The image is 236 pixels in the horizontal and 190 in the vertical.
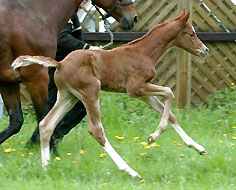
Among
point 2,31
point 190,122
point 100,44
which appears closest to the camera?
point 2,31

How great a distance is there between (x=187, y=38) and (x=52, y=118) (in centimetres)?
162


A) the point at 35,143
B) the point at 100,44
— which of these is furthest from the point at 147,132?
the point at 100,44

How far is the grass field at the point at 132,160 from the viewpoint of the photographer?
16.5ft

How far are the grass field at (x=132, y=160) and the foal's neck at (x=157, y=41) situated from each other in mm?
952

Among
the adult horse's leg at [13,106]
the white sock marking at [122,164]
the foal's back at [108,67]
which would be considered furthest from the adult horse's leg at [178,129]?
the adult horse's leg at [13,106]

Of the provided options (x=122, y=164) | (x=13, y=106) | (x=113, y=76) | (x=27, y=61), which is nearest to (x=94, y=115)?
(x=113, y=76)

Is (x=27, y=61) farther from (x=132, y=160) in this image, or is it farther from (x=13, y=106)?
(x=132, y=160)

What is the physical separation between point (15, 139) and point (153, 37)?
217 centimetres

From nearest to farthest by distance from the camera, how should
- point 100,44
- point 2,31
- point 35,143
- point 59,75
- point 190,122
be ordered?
point 59,75 → point 2,31 → point 35,143 → point 190,122 → point 100,44

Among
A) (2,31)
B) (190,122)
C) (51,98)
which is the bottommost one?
(190,122)

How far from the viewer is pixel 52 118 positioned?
5766 millimetres

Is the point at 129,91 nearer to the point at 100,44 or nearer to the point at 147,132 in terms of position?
the point at 147,132

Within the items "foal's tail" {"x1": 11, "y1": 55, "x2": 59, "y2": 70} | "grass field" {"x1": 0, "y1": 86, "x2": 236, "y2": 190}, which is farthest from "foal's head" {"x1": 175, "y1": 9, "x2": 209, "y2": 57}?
"foal's tail" {"x1": 11, "y1": 55, "x2": 59, "y2": 70}

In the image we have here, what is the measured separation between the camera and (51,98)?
6895mm
